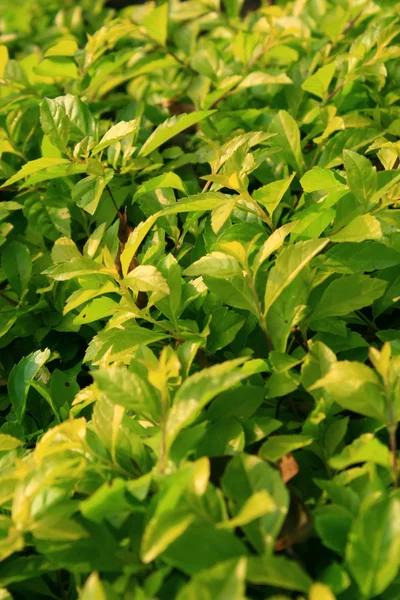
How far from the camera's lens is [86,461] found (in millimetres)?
1020

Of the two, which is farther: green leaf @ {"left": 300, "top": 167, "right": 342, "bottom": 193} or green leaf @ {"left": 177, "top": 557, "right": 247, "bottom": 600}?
green leaf @ {"left": 300, "top": 167, "right": 342, "bottom": 193}

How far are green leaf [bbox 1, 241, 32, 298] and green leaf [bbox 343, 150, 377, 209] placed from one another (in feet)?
2.49

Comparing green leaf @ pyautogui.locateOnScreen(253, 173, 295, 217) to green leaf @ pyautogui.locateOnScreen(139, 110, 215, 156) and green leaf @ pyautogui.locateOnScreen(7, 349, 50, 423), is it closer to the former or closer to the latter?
green leaf @ pyautogui.locateOnScreen(139, 110, 215, 156)

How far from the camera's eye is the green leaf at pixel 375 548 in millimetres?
820

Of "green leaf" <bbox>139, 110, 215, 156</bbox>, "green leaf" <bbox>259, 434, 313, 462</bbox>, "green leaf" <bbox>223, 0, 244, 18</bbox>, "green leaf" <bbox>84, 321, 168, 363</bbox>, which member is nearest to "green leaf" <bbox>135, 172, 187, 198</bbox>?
"green leaf" <bbox>139, 110, 215, 156</bbox>

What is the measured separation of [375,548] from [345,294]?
0.47 meters

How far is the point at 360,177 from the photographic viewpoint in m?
1.24

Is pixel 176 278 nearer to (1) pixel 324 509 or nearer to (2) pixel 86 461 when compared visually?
(2) pixel 86 461

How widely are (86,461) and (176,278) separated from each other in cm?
38

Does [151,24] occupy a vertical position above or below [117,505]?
above

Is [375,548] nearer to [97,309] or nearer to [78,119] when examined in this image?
[97,309]

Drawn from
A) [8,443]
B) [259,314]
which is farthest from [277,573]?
[8,443]

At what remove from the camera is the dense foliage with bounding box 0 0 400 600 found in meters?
0.90

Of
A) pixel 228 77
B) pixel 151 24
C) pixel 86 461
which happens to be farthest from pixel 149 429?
pixel 151 24
